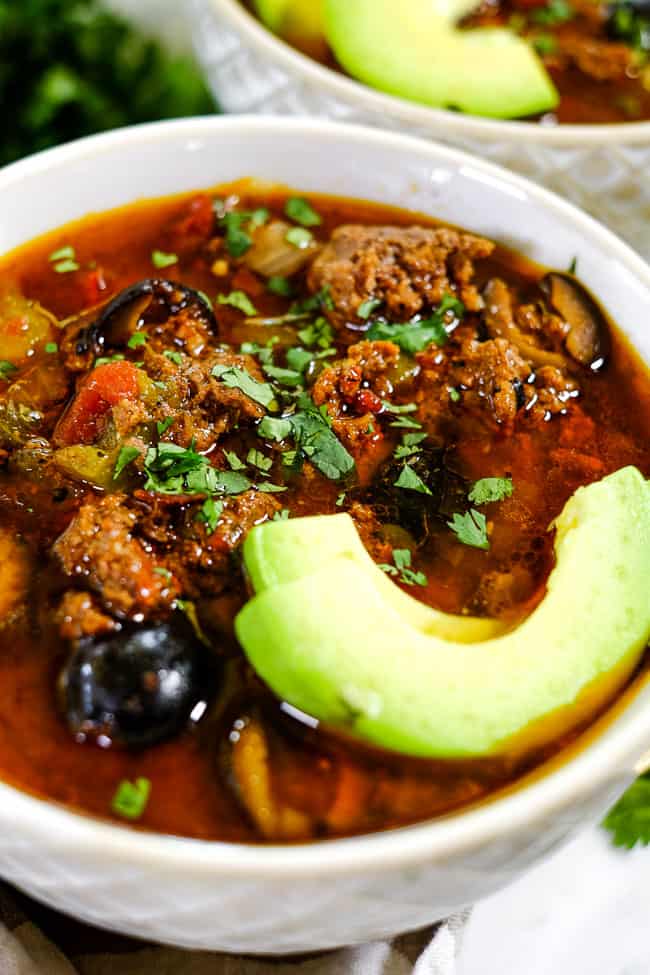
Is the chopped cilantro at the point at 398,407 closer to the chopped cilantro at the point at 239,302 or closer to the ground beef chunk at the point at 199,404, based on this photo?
the ground beef chunk at the point at 199,404

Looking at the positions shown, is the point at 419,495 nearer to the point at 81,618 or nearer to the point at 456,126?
the point at 81,618

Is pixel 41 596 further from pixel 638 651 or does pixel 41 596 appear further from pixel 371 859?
pixel 638 651

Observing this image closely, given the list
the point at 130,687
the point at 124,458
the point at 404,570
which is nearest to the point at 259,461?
the point at 124,458

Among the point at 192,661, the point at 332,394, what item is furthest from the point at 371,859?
the point at 332,394

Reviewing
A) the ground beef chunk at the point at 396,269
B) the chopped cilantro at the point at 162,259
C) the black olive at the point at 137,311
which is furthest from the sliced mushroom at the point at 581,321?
the chopped cilantro at the point at 162,259

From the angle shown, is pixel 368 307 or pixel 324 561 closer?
pixel 324 561

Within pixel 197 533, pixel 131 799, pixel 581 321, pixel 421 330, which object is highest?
pixel 581 321

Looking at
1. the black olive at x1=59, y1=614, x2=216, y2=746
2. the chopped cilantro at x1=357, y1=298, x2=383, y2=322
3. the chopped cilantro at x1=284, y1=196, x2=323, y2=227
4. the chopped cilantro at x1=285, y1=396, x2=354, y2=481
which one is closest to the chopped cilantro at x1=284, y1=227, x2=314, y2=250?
the chopped cilantro at x1=284, y1=196, x2=323, y2=227
